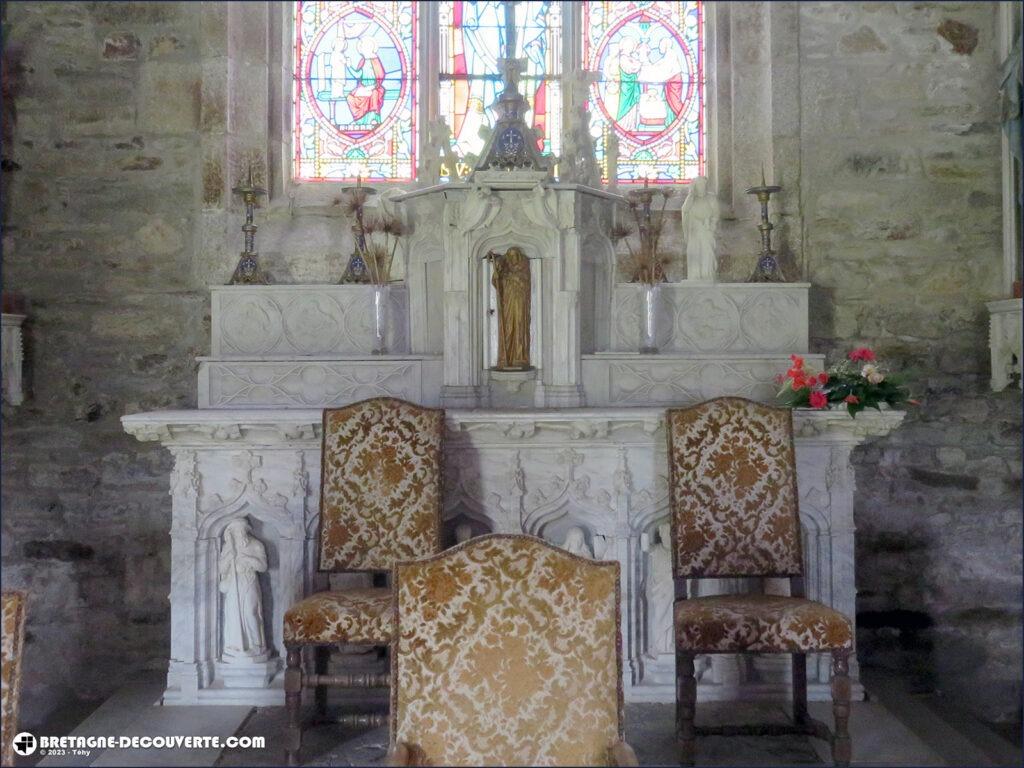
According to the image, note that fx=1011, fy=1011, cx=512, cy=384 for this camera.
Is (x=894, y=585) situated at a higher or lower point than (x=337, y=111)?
lower

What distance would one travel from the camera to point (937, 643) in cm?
514

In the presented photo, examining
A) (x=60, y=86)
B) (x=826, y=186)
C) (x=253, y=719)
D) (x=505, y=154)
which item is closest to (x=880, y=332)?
(x=826, y=186)

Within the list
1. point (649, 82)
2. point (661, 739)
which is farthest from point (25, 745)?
point (649, 82)

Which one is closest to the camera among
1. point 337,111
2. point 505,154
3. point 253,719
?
point 253,719

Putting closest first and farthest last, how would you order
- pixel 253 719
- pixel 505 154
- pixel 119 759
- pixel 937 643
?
pixel 119 759
pixel 253 719
pixel 505 154
pixel 937 643

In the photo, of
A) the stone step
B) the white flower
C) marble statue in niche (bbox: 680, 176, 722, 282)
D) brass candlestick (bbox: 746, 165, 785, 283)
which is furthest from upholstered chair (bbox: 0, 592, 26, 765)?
brass candlestick (bbox: 746, 165, 785, 283)

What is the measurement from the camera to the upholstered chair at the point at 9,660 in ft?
7.13

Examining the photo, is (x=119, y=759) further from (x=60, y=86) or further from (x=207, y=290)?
(x=60, y=86)

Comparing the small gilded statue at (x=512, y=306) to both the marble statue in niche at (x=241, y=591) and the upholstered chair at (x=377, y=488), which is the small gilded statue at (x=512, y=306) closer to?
the upholstered chair at (x=377, y=488)

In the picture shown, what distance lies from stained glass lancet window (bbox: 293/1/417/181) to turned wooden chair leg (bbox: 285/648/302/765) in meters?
3.07

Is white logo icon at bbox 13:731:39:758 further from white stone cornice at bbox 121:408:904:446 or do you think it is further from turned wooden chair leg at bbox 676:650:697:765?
turned wooden chair leg at bbox 676:650:697:765

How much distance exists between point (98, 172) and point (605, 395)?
114 inches

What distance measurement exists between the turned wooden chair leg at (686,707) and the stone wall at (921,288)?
2.19 meters

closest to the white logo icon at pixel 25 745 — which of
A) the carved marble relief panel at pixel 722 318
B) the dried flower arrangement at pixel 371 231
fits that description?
the dried flower arrangement at pixel 371 231
